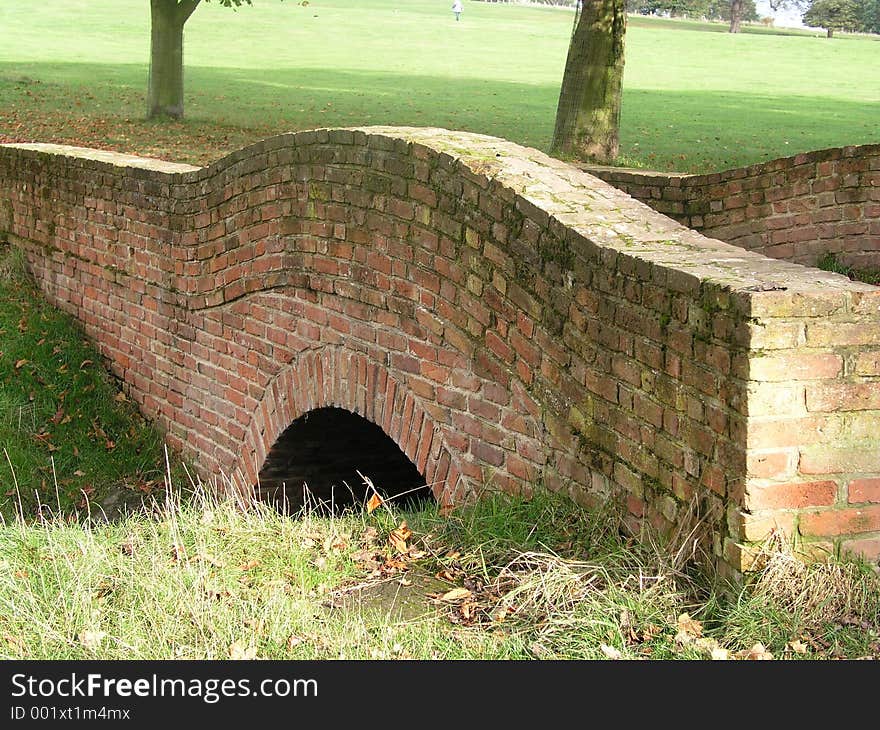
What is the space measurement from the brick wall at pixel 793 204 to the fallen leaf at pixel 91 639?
5.68 m

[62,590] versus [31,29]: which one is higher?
[31,29]

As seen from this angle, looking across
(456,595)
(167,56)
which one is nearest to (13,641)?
(456,595)

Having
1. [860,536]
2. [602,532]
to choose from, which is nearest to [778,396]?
[860,536]

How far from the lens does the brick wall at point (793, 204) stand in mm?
7824

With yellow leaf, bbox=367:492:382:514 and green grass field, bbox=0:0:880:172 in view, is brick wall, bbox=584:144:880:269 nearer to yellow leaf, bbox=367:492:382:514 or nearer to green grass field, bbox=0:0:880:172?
yellow leaf, bbox=367:492:382:514

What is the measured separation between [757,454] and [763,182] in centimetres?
505

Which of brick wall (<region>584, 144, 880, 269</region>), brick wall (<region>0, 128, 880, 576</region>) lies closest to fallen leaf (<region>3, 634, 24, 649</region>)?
brick wall (<region>0, 128, 880, 576</region>)

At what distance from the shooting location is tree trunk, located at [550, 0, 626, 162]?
1489cm

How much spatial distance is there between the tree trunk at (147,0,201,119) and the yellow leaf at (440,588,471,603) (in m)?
17.2

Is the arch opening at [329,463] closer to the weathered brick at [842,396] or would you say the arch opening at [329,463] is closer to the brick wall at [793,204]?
the brick wall at [793,204]

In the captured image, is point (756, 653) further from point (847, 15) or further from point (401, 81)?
point (847, 15)

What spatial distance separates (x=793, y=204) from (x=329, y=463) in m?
3.64

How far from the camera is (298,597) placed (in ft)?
14.1

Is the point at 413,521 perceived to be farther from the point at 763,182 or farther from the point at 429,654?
the point at 763,182
